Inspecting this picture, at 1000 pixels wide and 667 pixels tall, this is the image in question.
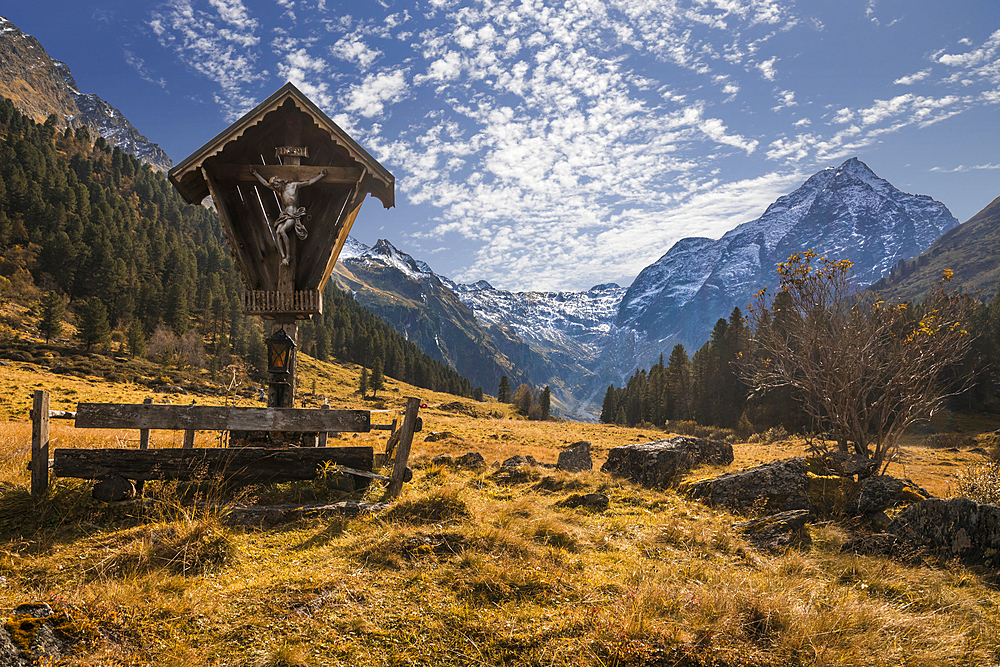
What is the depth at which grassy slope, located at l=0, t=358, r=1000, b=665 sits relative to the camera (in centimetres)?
416

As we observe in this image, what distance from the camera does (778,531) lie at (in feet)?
28.4

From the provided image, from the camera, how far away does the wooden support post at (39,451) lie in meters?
6.63

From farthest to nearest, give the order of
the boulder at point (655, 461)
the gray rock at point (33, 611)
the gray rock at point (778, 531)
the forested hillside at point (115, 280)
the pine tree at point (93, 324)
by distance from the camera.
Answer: the forested hillside at point (115, 280), the pine tree at point (93, 324), the boulder at point (655, 461), the gray rock at point (778, 531), the gray rock at point (33, 611)

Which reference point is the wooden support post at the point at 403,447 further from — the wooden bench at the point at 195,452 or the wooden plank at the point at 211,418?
the wooden plank at the point at 211,418

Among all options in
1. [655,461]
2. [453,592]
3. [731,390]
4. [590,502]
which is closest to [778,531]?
[590,502]

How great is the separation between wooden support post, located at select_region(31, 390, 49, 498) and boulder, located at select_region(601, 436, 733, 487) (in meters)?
13.8

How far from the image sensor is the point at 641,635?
14.4 ft

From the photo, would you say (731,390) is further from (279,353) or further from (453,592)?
(453,592)

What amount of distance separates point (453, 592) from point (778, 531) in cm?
687

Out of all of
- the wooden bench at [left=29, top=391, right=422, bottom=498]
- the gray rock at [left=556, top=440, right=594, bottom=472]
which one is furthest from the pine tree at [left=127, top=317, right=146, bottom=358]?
the wooden bench at [left=29, top=391, right=422, bottom=498]

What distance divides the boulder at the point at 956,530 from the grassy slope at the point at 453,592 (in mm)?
838

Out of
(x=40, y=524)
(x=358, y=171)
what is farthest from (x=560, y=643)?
(x=358, y=171)

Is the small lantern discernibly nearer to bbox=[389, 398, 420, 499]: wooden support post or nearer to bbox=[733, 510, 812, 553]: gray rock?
bbox=[389, 398, 420, 499]: wooden support post

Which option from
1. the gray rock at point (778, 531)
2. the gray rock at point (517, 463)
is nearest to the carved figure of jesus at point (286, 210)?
the gray rock at point (517, 463)
